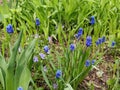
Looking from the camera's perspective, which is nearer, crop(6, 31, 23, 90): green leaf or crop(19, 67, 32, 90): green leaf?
crop(6, 31, 23, 90): green leaf

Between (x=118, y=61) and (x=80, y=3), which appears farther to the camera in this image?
(x=80, y=3)

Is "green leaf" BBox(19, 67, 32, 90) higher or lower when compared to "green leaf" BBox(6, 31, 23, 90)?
lower

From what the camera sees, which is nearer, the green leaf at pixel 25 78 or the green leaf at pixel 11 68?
the green leaf at pixel 11 68

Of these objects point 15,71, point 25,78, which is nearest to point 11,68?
point 15,71

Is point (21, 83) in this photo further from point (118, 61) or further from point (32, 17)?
point (32, 17)

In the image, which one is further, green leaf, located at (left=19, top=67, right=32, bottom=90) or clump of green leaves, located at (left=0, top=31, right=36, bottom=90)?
green leaf, located at (left=19, top=67, right=32, bottom=90)

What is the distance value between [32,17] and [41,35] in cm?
19

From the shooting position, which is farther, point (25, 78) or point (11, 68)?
point (25, 78)

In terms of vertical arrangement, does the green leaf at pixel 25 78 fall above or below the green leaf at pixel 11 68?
below

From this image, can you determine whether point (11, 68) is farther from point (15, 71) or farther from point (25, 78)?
point (25, 78)

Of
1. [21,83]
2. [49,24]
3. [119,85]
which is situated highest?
[49,24]

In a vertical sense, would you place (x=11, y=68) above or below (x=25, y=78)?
above

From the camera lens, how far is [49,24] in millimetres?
2805

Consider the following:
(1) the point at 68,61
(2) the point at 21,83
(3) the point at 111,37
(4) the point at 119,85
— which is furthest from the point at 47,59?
(3) the point at 111,37
